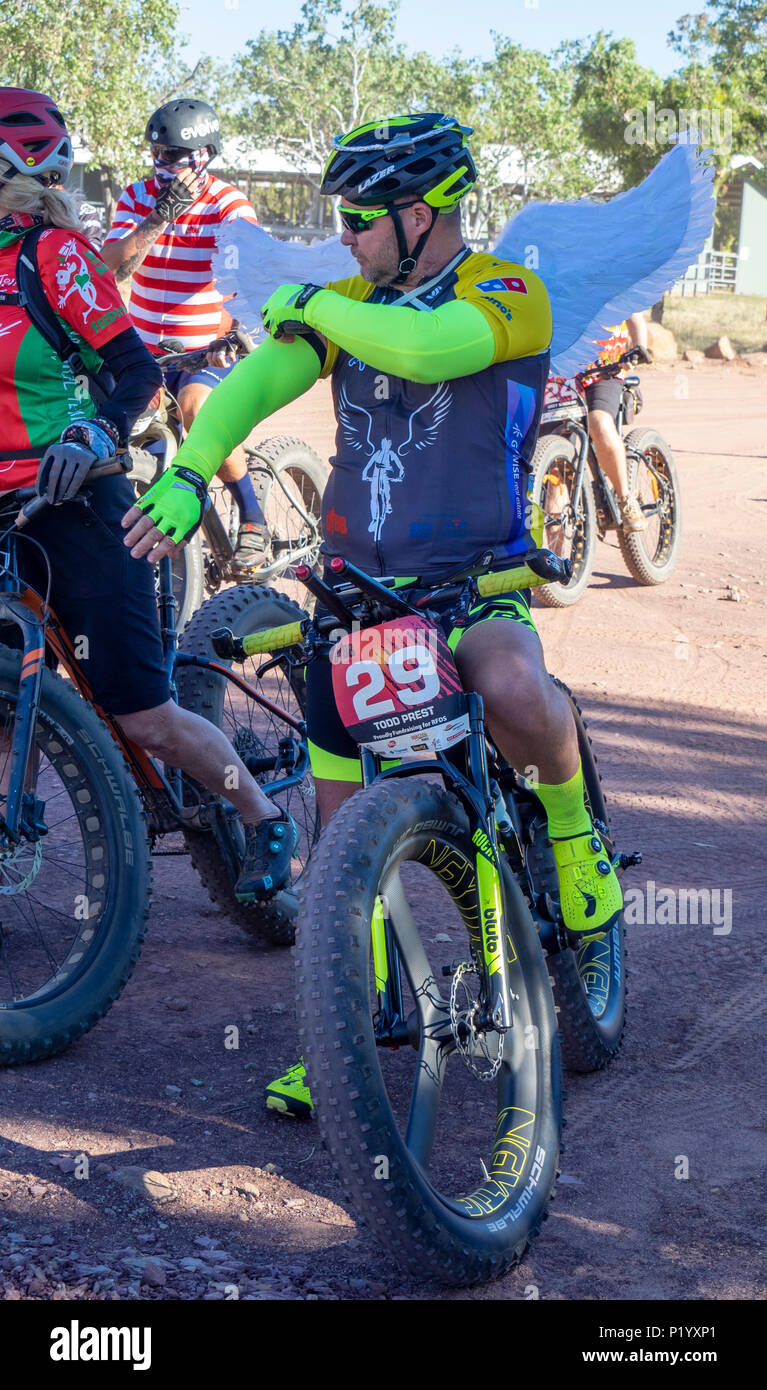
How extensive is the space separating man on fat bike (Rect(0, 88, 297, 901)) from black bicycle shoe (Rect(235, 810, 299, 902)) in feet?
1.17

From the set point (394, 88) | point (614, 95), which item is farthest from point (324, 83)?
point (614, 95)

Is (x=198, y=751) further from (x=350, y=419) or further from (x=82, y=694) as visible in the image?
(x=350, y=419)

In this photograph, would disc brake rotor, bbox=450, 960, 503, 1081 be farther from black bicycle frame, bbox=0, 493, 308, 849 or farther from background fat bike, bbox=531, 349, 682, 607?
background fat bike, bbox=531, 349, 682, 607

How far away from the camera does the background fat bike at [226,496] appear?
721 cm

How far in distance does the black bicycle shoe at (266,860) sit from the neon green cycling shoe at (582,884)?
887mm

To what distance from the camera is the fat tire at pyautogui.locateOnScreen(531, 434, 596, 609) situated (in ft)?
28.8

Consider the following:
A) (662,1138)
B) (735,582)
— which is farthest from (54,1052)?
(735,582)

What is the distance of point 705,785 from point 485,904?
3603mm

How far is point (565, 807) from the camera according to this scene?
3297 millimetres

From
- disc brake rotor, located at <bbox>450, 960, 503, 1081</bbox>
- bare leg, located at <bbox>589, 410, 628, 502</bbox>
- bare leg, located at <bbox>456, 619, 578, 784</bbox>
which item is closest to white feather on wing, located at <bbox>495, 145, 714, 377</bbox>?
bare leg, located at <bbox>456, 619, 578, 784</bbox>

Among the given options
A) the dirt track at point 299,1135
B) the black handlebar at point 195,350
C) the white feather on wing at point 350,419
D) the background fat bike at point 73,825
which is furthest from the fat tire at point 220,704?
the black handlebar at point 195,350

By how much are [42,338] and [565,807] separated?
181cm
